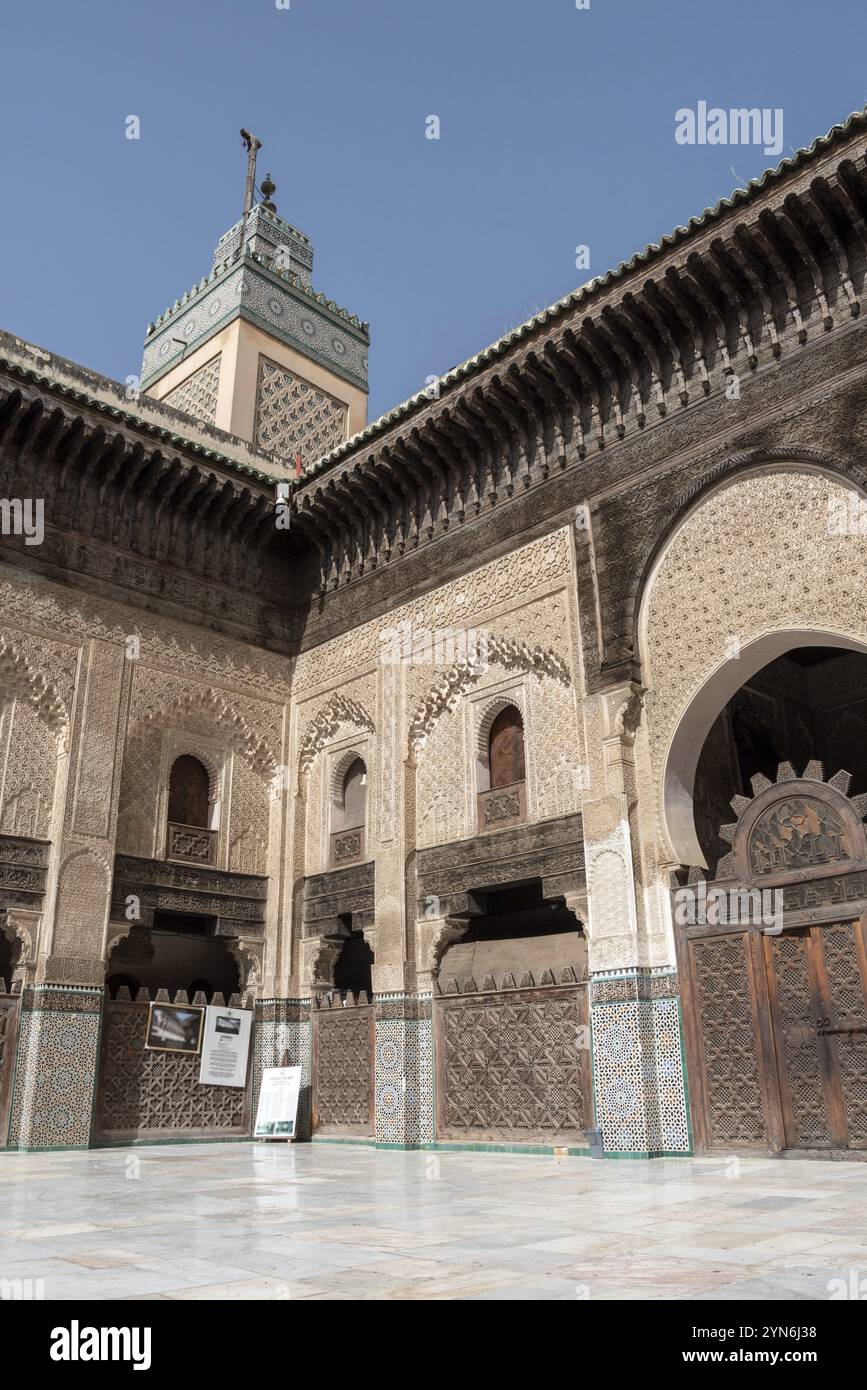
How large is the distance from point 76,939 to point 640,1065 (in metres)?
4.39

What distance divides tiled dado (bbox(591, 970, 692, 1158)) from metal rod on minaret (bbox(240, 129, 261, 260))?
33.4ft

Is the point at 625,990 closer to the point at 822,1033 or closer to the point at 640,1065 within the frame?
the point at 640,1065

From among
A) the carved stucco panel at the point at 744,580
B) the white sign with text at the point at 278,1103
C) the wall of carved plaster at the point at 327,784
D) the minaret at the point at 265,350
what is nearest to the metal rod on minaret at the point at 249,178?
the minaret at the point at 265,350

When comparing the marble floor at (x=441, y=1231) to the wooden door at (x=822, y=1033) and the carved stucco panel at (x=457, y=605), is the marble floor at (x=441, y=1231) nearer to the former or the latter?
the wooden door at (x=822, y=1033)

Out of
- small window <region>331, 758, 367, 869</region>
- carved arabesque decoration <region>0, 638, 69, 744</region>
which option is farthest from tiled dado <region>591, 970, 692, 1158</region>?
carved arabesque decoration <region>0, 638, 69, 744</region>

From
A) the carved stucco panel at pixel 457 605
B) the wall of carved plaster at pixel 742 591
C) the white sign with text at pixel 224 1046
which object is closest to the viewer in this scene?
the wall of carved plaster at pixel 742 591

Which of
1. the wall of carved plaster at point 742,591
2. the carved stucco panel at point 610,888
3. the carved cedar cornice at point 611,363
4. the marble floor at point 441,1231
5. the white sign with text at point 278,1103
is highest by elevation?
the carved cedar cornice at point 611,363

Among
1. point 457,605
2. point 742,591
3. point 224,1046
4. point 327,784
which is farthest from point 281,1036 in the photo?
point 742,591

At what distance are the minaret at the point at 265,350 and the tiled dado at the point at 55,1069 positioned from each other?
6.49 m

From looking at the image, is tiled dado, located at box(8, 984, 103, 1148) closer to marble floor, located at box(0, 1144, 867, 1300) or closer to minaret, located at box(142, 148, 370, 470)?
marble floor, located at box(0, 1144, 867, 1300)

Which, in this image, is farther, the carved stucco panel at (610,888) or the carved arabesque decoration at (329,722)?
the carved arabesque decoration at (329,722)

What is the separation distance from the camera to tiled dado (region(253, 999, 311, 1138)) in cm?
952

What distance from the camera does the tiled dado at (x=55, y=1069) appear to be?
7.97 metres

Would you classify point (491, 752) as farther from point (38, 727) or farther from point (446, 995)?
point (38, 727)
